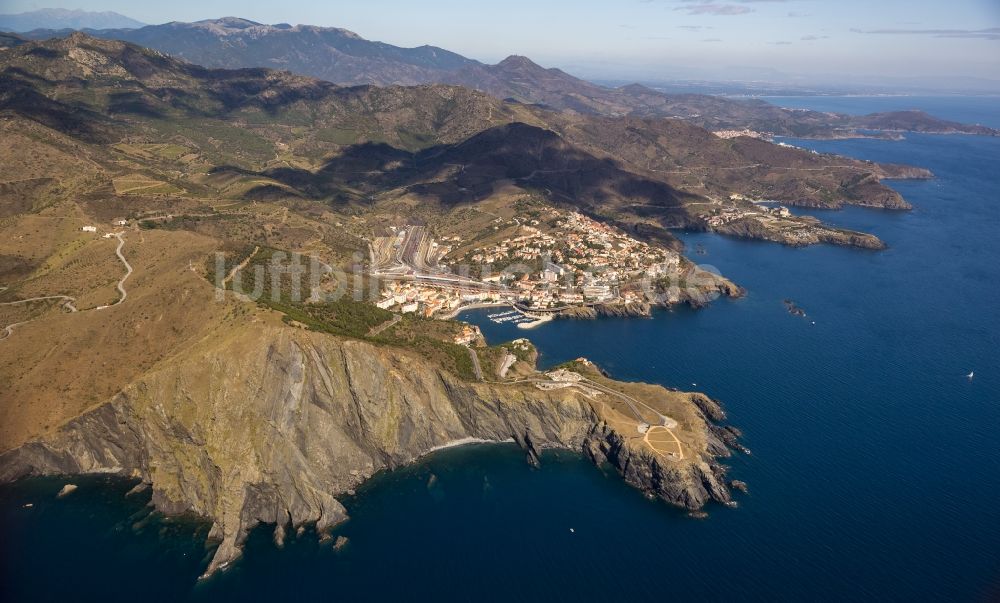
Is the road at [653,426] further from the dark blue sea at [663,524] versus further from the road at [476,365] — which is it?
the dark blue sea at [663,524]

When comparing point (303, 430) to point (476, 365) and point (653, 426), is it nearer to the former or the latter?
point (476, 365)

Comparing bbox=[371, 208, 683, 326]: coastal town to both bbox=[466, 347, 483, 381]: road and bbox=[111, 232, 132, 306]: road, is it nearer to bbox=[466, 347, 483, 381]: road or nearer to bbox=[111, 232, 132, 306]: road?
bbox=[466, 347, 483, 381]: road

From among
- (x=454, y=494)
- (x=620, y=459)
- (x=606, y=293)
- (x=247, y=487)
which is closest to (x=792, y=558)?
(x=620, y=459)

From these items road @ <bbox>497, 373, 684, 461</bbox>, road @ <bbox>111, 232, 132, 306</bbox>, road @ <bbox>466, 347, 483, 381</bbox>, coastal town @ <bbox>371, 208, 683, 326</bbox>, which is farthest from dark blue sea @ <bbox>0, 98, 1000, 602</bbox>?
coastal town @ <bbox>371, 208, 683, 326</bbox>

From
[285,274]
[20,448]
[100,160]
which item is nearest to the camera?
[20,448]

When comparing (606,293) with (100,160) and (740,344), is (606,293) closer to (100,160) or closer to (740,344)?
(740,344)

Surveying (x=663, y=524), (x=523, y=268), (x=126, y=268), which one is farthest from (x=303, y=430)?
(x=523, y=268)
